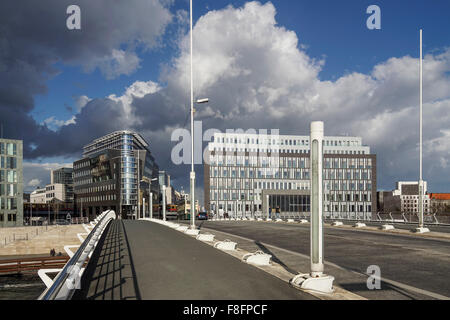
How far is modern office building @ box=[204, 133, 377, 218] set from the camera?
372ft

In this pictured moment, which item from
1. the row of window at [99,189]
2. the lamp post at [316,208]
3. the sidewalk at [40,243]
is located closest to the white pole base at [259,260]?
the lamp post at [316,208]

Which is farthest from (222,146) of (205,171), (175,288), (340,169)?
(175,288)

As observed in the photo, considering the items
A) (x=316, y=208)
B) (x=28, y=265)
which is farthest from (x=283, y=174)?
(x=316, y=208)

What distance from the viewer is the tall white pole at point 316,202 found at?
322 inches

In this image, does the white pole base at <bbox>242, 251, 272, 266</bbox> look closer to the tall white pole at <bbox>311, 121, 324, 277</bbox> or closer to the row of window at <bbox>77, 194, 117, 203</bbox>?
the tall white pole at <bbox>311, 121, 324, 277</bbox>

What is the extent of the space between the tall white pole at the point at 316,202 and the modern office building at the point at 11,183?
8698 cm

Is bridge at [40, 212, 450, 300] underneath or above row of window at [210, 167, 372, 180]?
underneath

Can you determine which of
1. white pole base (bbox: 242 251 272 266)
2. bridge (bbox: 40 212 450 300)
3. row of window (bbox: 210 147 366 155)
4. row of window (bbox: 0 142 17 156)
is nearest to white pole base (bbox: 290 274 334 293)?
bridge (bbox: 40 212 450 300)

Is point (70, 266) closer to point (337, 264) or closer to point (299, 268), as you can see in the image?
point (299, 268)

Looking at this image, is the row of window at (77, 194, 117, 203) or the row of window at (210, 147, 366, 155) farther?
the row of window at (210, 147, 366, 155)

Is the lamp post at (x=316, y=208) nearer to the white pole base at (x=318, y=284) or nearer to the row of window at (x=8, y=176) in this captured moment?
the white pole base at (x=318, y=284)

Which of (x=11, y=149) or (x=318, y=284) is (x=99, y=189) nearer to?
(x=11, y=149)

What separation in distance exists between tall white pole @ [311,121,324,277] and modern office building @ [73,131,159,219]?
305ft
